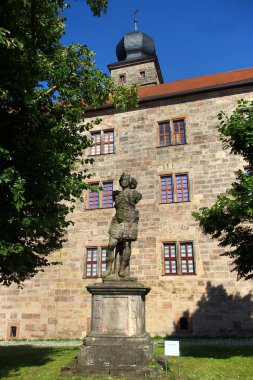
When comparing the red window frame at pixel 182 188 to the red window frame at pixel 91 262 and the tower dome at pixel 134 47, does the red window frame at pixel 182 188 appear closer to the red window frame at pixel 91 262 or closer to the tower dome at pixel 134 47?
the red window frame at pixel 91 262

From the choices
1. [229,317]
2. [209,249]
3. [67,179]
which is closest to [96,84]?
[67,179]

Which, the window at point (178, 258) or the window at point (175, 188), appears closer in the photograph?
the window at point (178, 258)

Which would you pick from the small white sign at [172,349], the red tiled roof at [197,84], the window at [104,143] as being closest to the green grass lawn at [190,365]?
the small white sign at [172,349]

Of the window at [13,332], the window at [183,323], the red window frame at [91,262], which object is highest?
the red window frame at [91,262]

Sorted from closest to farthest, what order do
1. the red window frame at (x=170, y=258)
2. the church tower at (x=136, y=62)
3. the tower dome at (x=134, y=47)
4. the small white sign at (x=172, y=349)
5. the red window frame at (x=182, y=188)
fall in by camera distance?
the small white sign at (x=172, y=349)
the red window frame at (x=170, y=258)
the red window frame at (x=182, y=188)
the church tower at (x=136, y=62)
the tower dome at (x=134, y=47)

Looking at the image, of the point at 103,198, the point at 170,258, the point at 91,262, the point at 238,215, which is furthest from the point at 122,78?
the point at 238,215

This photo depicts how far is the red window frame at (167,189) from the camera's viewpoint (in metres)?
16.0

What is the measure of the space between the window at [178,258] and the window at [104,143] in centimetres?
562

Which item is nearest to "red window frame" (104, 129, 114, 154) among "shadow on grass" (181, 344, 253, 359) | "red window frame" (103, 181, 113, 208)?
"red window frame" (103, 181, 113, 208)

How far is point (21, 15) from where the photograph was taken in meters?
6.09

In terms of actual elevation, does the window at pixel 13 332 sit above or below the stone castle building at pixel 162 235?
below

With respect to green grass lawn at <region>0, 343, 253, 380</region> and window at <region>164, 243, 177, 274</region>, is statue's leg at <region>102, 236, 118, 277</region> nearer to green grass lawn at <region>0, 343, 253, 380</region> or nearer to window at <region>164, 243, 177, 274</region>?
green grass lawn at <region>0, 343, 253, 380</region>

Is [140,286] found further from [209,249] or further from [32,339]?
[32,339]

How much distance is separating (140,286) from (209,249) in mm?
8516
